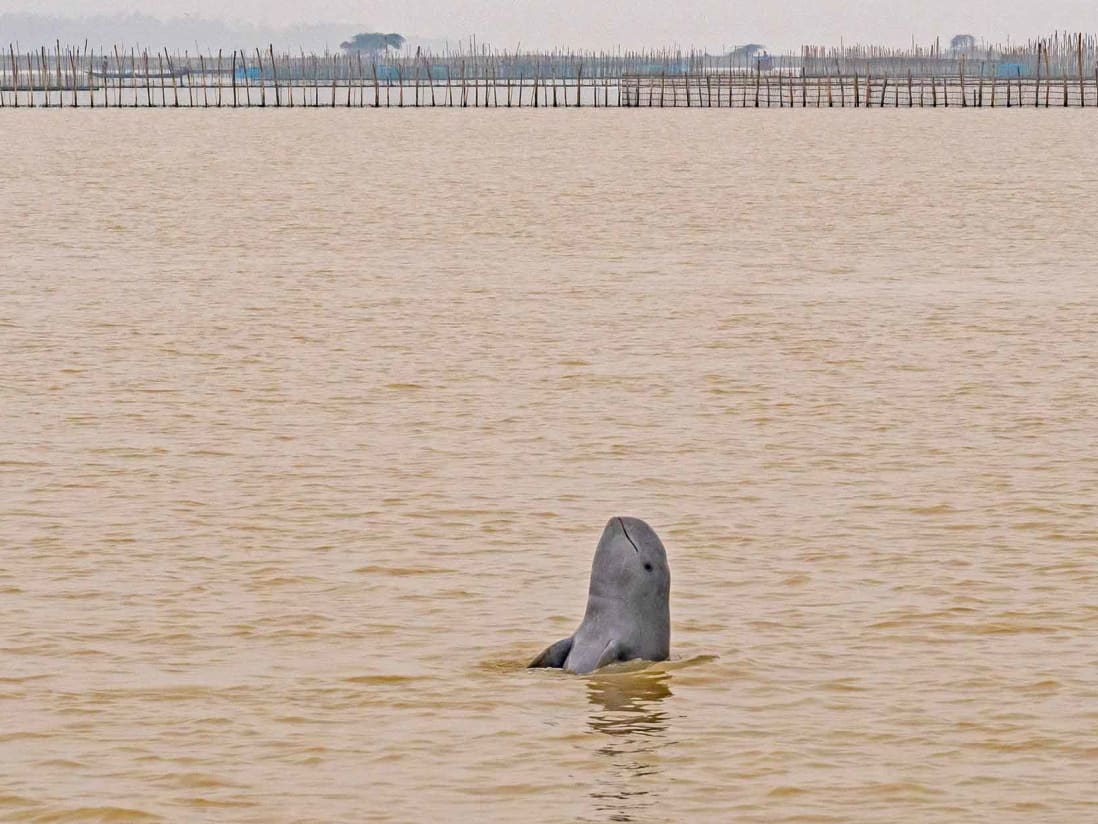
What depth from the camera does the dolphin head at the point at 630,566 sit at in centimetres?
1088

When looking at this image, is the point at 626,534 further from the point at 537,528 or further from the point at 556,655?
the point at 537,528

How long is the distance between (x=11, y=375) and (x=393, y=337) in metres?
5.10

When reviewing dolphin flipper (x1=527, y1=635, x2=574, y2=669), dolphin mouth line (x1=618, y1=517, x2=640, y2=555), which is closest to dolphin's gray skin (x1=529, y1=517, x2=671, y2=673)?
dolphin mouth line (x1=618, y1=517, x2=640, y2=555)

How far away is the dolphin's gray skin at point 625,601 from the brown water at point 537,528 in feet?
0.64

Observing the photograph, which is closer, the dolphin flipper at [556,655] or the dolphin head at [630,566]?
the dolphin head at [630,566]

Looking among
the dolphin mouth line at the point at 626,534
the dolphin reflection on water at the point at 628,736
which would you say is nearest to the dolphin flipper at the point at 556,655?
the dolphin reflection on water at the point at 628,736

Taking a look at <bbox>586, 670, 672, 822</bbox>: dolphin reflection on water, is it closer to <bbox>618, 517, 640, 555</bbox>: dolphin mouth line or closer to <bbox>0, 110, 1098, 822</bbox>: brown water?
<bbox>0, 110, 1098, 822</bbox>: brown water

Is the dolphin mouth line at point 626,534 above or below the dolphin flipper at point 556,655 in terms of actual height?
above

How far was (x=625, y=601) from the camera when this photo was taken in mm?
11031

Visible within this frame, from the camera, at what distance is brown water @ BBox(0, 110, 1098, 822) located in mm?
10055

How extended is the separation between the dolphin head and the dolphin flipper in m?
0.60

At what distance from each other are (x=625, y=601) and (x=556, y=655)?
0.70 m

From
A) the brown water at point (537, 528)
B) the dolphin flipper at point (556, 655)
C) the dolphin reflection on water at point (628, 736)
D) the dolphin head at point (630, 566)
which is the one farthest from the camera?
the dolphin flipper at point (556, 655)

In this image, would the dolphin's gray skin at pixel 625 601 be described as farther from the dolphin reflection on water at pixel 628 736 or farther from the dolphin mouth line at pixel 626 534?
the dolphin reflection on water at pixel 628 736
